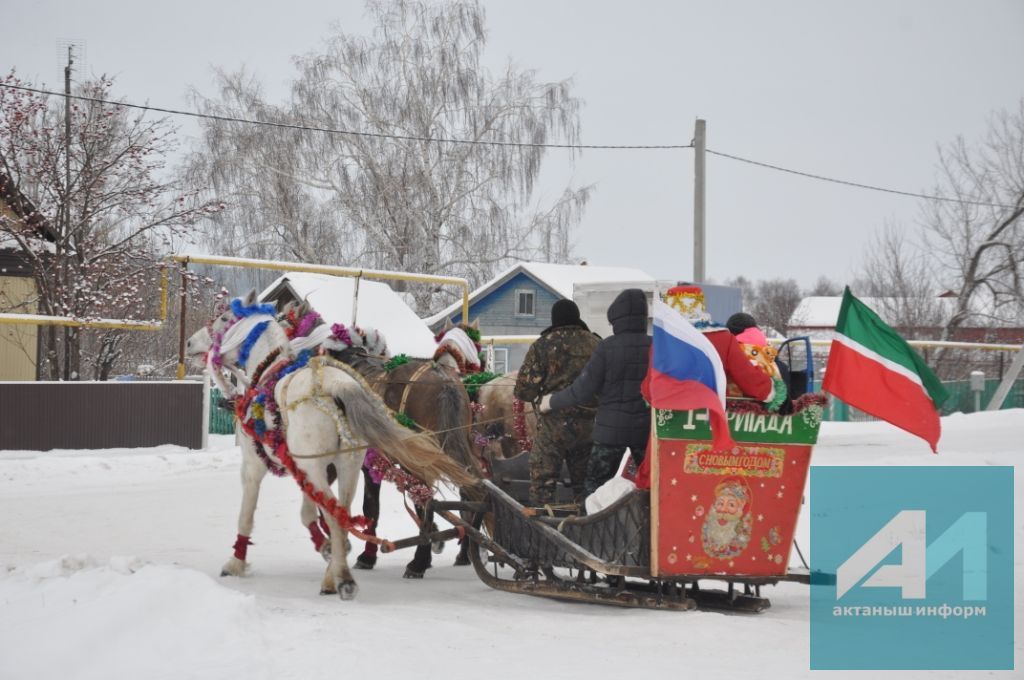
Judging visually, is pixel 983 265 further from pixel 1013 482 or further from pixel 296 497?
pixel 296 497

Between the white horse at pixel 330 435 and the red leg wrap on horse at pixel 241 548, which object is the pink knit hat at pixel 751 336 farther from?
the red leg wrap on horse at pixel 241 548

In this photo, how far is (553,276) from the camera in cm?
3562

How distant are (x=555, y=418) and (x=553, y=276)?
93.4ft

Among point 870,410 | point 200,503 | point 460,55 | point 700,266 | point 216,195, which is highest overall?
point 460,55

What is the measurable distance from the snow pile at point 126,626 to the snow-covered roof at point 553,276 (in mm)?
24201

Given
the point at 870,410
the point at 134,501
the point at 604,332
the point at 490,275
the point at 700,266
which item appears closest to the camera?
the point at 870,410

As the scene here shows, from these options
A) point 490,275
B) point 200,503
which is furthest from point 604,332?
point 490,275

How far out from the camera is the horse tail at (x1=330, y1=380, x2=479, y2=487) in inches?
281

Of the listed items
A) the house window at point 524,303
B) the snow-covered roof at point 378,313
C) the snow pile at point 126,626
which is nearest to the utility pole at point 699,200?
the snow-covered roof at point 378,313

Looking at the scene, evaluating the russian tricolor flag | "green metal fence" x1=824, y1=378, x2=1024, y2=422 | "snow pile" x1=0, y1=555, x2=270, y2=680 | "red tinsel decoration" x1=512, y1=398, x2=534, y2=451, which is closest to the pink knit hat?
"red tinsel decoration" x1=512, y1=398, x2=534, y2=451

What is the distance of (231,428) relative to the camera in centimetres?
2078

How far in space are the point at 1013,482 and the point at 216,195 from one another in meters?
25.1

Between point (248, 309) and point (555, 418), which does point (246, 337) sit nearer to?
point (248, 309)

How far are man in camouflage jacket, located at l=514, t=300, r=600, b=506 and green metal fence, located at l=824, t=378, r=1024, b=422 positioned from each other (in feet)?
57.3
